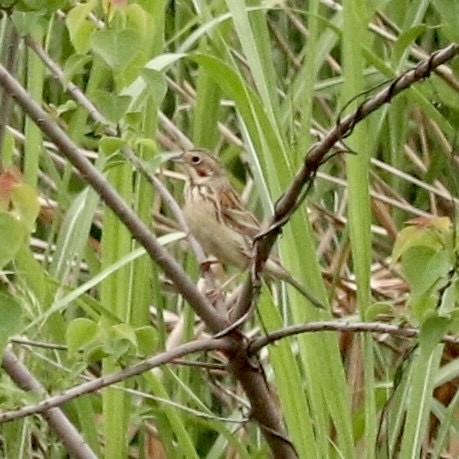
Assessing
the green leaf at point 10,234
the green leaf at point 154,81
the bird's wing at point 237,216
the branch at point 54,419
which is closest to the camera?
the green leaf at point 10,234

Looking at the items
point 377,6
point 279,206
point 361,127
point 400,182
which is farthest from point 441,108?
point 279,206

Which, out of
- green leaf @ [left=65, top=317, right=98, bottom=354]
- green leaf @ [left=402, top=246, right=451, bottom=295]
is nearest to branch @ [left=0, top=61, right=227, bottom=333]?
green leaf @ [left=65, top=317, right=98, bottom=354]

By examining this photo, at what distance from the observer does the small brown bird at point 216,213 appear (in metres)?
2.34

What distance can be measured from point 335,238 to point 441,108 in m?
0.42

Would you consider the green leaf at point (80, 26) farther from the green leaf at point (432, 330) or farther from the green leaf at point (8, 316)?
the green leaf at point (432, 330)

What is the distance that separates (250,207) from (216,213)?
0.15 metres

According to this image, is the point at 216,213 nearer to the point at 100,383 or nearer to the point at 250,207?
the point at 250,207

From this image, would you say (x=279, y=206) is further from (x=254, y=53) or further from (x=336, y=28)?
(x=336, y=28)

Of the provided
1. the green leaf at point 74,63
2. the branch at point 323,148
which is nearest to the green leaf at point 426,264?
the branch at point 323,148

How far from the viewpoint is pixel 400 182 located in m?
2.66

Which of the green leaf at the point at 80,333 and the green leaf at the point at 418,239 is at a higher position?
the green leaf at the point at 418,239

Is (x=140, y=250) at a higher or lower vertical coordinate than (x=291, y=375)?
higher

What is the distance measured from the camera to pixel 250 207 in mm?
2570

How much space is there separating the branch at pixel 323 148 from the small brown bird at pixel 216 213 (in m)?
0.92
